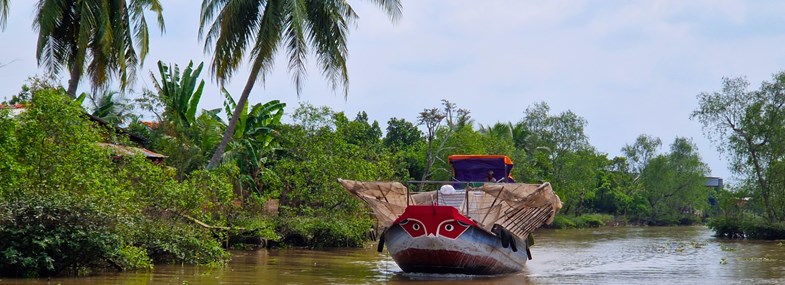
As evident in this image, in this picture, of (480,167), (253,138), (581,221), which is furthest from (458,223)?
(581,221)

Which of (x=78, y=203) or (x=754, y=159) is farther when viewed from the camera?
(x=754, y=159)

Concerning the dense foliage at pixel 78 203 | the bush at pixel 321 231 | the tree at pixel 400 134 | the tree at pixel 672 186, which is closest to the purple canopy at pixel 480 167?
the bush at pixel 321 231

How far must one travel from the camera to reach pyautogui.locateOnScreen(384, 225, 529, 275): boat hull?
1805 cm

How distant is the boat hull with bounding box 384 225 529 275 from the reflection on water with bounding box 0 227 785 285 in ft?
0.76

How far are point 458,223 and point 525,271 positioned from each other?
4741 millimetres

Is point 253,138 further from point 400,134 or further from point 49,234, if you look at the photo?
point 400,134

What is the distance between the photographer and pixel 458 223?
17.9 meters

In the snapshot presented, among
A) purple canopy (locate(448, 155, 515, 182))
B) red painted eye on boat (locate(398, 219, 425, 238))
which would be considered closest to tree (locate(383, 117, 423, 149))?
purple canopy (locate(448, 155, 515, 182))

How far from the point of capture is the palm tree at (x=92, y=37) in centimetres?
2255

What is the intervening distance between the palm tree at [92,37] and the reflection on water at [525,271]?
6.12 metres

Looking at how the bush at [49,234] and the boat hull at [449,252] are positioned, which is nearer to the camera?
the bush at [49,234]

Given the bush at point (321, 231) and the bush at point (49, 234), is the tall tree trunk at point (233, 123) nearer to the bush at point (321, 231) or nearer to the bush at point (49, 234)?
the bush at point (321, 231)

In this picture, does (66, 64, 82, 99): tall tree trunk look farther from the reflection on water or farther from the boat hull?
the boat hull

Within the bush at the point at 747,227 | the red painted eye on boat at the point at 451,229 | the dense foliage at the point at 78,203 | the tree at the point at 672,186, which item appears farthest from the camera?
the tree at the point at 672,186
